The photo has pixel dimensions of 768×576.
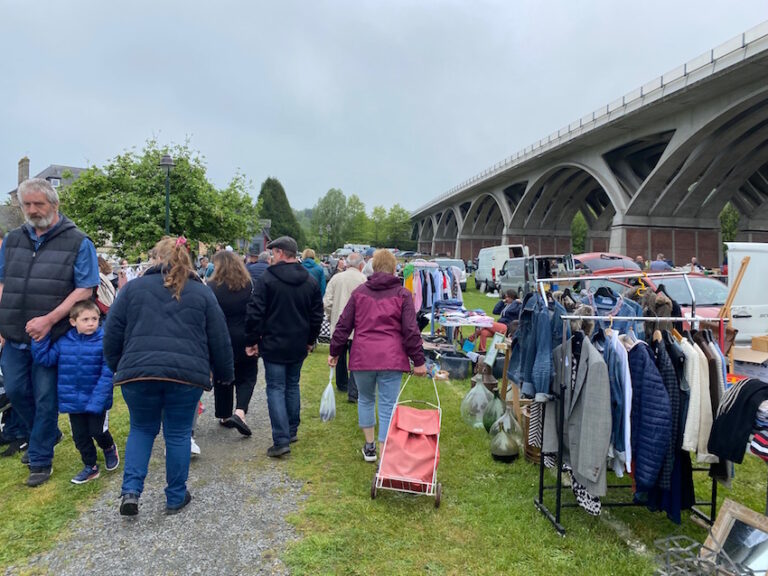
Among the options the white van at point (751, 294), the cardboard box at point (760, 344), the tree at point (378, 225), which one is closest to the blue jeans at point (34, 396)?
the cardboard box at point (760, 344)

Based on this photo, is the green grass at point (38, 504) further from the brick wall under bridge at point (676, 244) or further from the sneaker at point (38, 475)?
the brick wall under bridge at point (676, 244)

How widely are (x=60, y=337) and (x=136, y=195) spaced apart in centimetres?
1904

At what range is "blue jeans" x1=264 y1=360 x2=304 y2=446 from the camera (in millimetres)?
4504

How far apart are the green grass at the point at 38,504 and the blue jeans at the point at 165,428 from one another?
0.54 metres

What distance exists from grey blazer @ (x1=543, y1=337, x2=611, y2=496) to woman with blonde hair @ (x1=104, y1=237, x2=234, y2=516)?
249 centimetres

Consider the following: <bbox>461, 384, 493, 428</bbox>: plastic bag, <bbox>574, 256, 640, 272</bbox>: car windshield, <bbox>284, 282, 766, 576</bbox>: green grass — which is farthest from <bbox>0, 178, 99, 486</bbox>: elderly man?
<bbox>574, 256, 640, 272</bbox>: car windshield

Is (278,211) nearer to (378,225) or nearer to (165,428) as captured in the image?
(378,225)

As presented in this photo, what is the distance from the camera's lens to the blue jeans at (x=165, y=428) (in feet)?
10.7

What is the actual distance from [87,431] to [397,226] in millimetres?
95983

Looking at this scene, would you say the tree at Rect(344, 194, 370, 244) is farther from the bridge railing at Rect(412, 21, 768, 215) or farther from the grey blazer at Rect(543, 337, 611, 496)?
the grey blazer at Rect(543, 337, 611, 496)

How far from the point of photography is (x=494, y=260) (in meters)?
26.3

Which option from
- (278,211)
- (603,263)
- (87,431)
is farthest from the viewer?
(278,211)

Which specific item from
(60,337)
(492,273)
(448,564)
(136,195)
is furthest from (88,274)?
(492,273)

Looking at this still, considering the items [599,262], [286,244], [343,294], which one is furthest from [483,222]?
[286,244]
